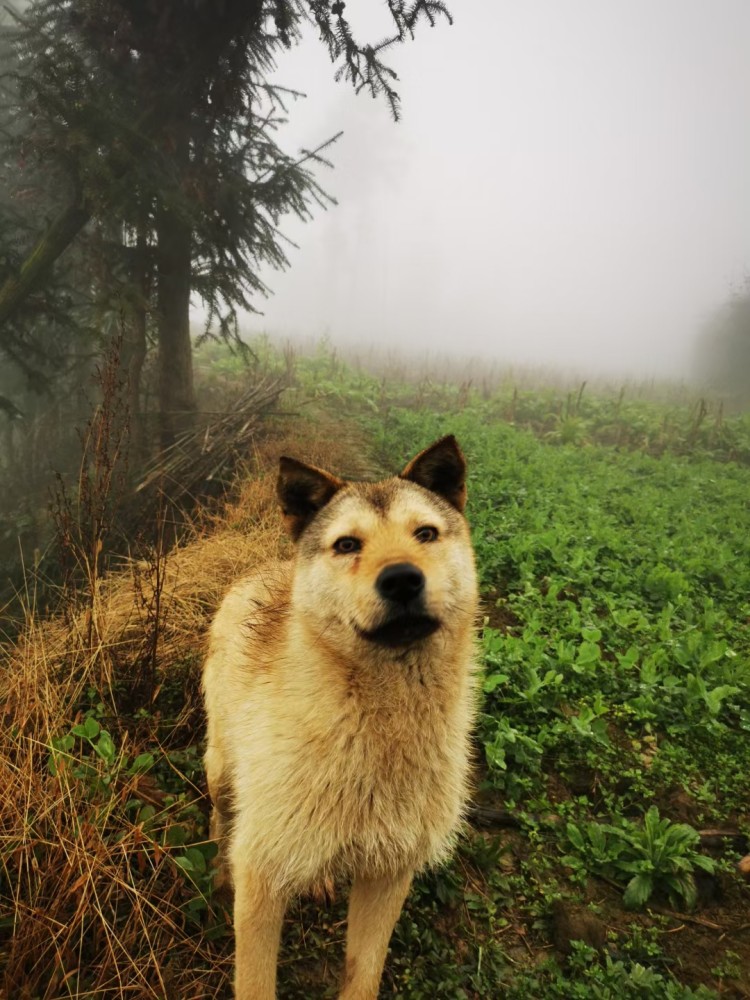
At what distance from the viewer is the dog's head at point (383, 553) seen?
1.86 meters

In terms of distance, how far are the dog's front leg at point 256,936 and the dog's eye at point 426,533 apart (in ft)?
4.97

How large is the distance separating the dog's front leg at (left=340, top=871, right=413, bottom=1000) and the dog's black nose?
4.15 feet

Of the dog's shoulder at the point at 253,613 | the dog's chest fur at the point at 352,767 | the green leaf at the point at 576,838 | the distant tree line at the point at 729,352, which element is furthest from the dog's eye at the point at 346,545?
the distant tree line at the point at 729,352

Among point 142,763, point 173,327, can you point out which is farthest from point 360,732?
point 173,327

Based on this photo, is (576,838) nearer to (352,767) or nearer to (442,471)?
(352,767)

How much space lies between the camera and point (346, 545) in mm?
2135

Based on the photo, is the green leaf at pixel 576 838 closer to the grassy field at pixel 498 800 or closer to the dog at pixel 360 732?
the grassy field at pixel 498 800

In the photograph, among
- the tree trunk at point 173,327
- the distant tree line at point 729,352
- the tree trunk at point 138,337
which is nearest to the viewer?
the tree trunk at point 138,337

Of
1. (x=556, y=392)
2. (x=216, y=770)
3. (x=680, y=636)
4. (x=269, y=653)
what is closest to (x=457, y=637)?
(x=269, y=653)

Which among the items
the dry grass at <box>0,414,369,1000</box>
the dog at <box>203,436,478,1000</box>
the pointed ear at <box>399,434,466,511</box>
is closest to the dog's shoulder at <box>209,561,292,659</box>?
the dog at <box>203,436,478,1000</box>

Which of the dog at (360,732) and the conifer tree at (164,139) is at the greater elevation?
the conifer tree at (164,139)

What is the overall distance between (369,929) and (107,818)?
1.27 metres

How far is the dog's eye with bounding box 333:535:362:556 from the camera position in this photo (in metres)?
2.10

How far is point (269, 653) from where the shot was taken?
248cm
